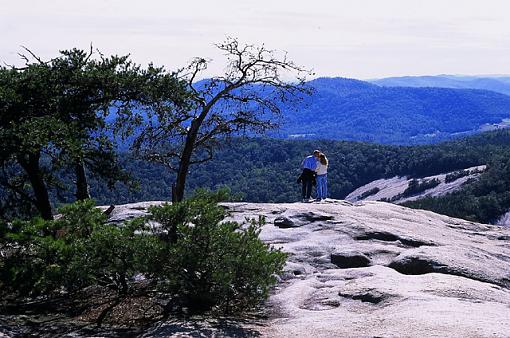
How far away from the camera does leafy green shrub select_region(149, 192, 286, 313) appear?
475 inches

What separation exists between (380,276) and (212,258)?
485cm

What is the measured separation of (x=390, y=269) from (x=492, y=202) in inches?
3748

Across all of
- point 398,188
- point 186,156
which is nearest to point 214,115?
point 186,156

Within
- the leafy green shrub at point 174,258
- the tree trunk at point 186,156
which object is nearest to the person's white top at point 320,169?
the tree trunk at point 186,156

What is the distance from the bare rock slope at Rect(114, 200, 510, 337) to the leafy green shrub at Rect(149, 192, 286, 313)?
941 mm

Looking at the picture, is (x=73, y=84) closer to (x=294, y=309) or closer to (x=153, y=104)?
(x=153, y=104)

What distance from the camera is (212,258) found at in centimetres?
1229

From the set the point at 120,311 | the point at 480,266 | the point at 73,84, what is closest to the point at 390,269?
the point at 480,266

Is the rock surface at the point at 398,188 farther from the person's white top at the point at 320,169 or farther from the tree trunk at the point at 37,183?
the tree trunk at the point at 37,183

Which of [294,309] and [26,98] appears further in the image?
[26,98]

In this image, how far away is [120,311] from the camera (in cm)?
1401

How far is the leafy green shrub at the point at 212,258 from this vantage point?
39.6ft

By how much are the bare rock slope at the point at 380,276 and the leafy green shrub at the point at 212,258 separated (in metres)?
0.94

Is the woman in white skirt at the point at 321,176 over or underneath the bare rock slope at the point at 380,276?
over
